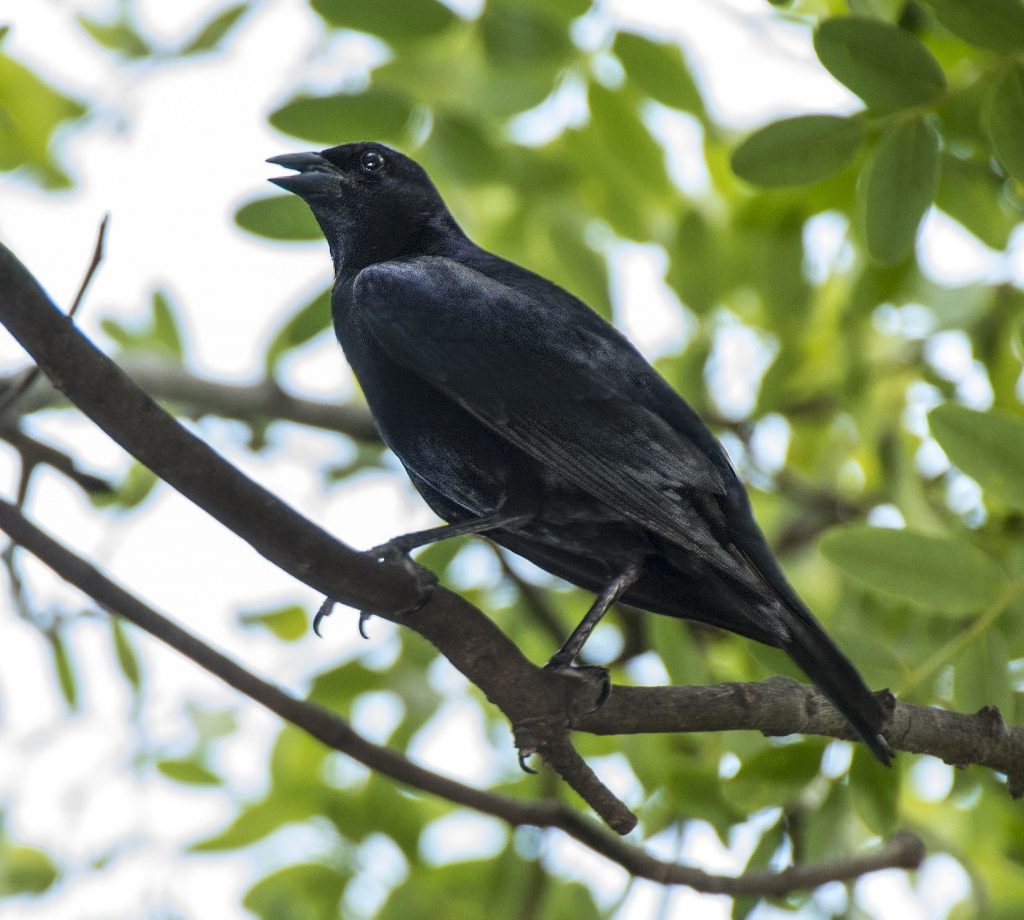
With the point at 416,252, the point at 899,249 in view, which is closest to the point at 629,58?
the point at 416,252

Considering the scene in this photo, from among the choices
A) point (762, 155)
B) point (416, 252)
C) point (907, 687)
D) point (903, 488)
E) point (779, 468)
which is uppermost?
point (762, 155)

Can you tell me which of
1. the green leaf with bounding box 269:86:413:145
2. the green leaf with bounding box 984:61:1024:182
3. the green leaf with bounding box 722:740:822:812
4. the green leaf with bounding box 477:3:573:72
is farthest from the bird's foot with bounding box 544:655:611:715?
the green leaf with bounding box 477:3:573:72

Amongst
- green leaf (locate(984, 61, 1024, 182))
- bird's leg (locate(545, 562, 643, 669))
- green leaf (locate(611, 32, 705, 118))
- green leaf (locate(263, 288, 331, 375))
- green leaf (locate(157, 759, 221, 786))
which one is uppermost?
green leaf (locate(984, 61, 1024, 182))

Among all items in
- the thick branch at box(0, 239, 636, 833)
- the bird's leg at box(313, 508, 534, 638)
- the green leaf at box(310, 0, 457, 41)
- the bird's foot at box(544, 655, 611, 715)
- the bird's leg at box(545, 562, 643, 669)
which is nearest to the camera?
the thick branch at box(0, 239, 636, 833)

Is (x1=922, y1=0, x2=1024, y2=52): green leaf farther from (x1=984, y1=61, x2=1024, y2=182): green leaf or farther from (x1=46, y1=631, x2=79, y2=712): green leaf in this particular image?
(x1=46, y1=631, x2=79, y2=712): green leaf

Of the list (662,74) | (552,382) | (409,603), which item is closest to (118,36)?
(662,74)

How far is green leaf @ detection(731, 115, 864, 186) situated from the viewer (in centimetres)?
330

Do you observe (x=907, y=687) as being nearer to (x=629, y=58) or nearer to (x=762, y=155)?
(x=762, y=155)

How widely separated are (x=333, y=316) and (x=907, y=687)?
195 centimetres

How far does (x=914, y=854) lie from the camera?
3611mm

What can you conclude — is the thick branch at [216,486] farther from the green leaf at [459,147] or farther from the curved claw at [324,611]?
the green leaf at [459,147]

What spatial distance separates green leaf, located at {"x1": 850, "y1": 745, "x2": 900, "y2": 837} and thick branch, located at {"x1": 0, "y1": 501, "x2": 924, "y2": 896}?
0.18 m

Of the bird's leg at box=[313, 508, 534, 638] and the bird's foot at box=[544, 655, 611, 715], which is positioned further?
the bird's foot at box=[544, 655, 611, 715]

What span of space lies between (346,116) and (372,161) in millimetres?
265
